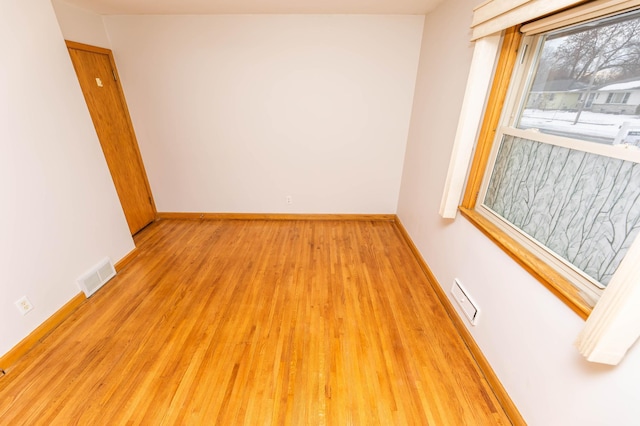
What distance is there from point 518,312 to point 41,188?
3.11m

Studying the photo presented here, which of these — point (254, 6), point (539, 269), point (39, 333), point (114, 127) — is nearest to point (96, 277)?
point (39, 333)

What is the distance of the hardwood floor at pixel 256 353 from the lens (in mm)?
1353

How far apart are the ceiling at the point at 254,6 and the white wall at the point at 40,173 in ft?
2.61

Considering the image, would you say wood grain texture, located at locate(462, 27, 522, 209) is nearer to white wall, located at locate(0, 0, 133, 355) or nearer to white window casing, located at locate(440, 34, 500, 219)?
white window casing, located at locate(440, 34, 500, 219)

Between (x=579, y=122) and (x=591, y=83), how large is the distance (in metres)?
0.16

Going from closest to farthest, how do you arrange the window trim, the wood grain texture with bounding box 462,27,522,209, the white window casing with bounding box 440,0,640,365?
the white window casing with bounding box 440,0,640,365 → the window trim → the wood grain texture with bounding box 462,27,522,209

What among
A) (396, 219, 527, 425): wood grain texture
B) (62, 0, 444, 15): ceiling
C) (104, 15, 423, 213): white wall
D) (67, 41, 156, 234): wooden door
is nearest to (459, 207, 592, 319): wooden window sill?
(396, 219, 527, 425): wood grain texture

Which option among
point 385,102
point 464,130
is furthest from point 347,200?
point 464,130

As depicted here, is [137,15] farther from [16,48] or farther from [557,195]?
[557,195]

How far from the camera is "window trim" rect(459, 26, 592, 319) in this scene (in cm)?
107

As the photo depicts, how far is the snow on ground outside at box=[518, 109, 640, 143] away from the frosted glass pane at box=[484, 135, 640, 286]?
8 cm

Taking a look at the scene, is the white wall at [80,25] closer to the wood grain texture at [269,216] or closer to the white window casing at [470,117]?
the wood grain texture at [269,216]

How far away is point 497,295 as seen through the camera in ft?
4.83

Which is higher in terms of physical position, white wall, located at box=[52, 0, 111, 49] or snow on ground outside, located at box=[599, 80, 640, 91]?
white wall, located at box=[52, 0, 111, 49]
